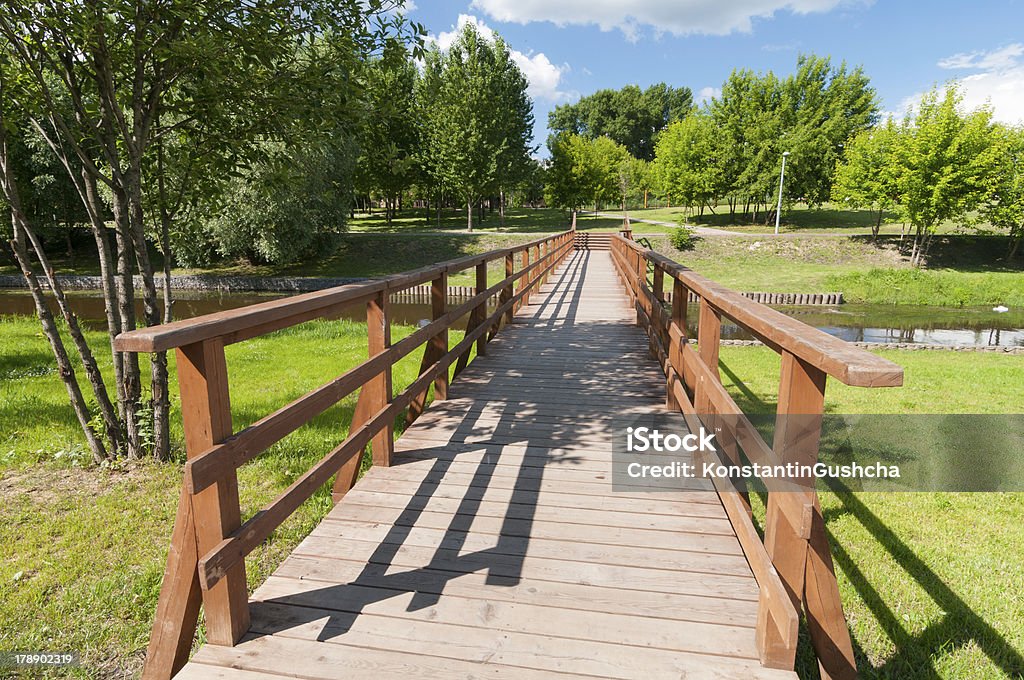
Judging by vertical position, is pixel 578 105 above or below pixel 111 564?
above

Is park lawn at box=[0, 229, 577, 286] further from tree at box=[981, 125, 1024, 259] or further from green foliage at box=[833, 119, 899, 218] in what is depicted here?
tree at box=[981, 125, 1024, 259]

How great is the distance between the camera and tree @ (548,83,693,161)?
271ft

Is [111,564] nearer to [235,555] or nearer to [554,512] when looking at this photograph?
[235,555]

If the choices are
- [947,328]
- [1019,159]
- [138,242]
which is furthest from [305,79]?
[1019,159]

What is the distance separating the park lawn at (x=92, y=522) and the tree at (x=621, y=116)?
83523mm

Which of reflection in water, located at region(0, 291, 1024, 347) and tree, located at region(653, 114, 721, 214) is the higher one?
tree, located at region(653, 114, 721, 214)

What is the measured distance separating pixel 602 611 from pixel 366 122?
4.54 metres

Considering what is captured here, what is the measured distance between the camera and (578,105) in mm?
85875

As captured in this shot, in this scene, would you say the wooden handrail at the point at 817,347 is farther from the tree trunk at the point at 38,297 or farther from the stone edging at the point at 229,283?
the stone edging at the point at 229,283

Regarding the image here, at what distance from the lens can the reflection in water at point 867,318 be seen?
1703cm

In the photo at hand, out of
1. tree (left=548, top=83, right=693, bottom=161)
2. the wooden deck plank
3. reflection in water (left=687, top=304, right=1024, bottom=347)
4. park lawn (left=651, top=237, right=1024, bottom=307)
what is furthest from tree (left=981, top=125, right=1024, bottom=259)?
tree (left=548, top=83, right=693, bottom=161)

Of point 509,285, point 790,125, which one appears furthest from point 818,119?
point 509,285

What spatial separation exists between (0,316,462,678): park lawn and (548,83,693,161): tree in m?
83.5

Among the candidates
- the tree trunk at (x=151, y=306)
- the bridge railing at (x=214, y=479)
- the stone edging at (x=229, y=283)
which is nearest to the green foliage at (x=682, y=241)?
the stone edging at (x=229, y=283)
